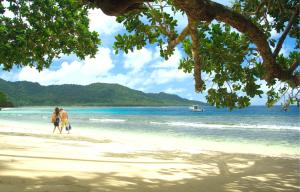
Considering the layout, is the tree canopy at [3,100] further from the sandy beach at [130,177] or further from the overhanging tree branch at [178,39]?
the overhanging tree branch at [178,39]

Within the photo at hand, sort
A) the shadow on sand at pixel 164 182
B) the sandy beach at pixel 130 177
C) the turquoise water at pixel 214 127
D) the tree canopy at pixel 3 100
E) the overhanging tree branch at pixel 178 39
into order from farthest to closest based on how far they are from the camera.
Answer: the tree canopy at pixel 3 100 < the turquoise water at pixel 214 127 < the overhanging tree branch at pixel 178 39 < the sandy beach at pixel 130 177 < the shadow on sand at pixel 164 182

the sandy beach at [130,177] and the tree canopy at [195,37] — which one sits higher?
the tree canopy at [195,37]

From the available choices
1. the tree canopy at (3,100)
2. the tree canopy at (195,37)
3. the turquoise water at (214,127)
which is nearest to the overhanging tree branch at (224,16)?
the tree canopy at (195,37)

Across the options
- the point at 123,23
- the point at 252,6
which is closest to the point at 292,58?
the point at 252,6

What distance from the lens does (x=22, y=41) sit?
1294 cm

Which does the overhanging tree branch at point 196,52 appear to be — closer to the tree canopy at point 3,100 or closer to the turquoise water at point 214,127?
the turquoise water at point 214,127

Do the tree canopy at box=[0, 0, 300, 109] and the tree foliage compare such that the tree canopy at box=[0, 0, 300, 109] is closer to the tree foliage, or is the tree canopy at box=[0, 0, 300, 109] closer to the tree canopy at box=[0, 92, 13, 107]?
the tree foliage

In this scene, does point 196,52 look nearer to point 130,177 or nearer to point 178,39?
point 178,39

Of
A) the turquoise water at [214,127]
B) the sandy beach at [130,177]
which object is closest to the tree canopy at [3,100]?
the turquoise water at [214,127]

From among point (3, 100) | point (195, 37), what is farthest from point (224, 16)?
point (3, 100)

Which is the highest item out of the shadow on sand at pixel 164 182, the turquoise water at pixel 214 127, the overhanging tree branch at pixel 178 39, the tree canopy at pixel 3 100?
the overhanging tree branch at pixel 178 39

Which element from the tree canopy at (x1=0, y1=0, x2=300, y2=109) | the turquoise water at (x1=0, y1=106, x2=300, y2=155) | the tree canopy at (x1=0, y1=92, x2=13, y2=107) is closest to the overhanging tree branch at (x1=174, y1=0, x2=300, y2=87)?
the tree canopy at (x1=0, y1=0, x2=300, y2=109)

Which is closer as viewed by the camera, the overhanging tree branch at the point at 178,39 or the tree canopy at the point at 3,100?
the overhanging tree branch at the point at 178,39

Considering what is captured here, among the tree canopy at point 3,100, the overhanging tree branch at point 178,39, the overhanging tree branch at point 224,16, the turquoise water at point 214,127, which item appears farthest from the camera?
the tree canopy at point 3,100
